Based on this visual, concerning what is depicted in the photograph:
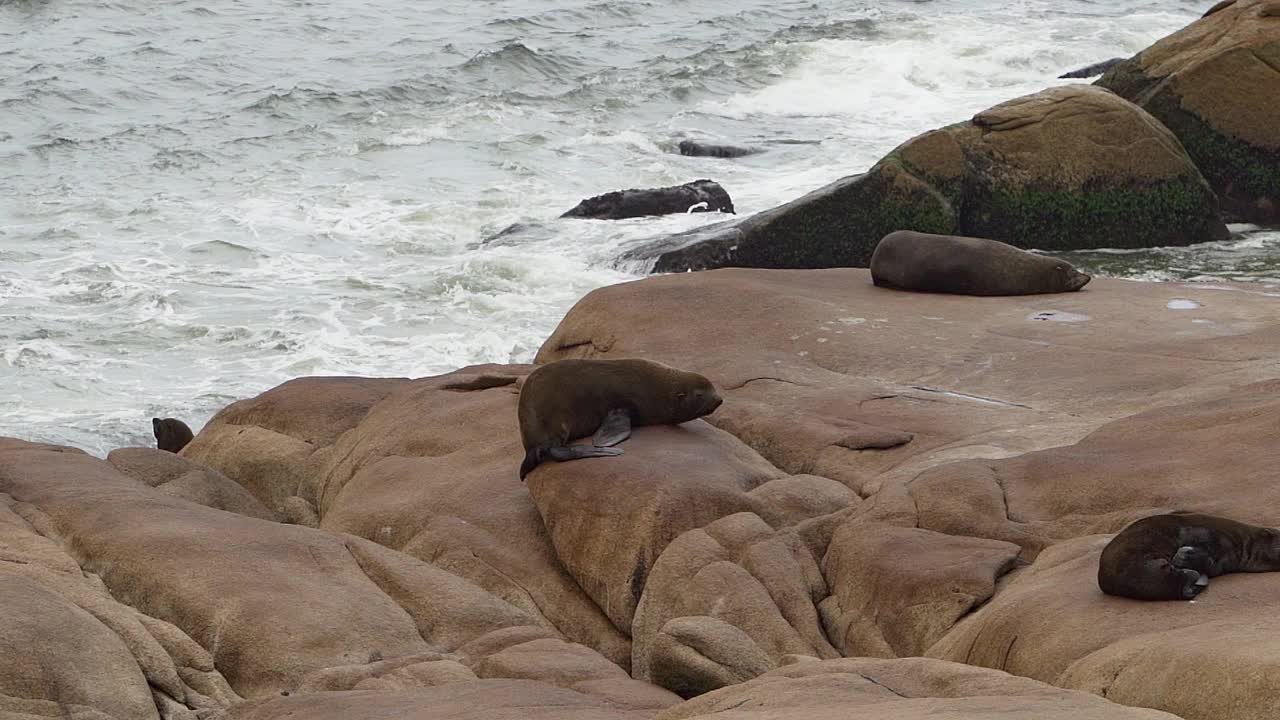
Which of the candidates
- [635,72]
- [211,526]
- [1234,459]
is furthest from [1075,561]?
[635,72]

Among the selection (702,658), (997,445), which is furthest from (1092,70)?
(702,658)

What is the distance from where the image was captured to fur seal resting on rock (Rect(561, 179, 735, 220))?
17.5 metres

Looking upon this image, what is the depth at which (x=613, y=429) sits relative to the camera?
812cm

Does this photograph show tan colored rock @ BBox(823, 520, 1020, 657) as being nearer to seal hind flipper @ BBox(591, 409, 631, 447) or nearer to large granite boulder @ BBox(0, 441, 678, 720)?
large granite boulder @ BBox(0, 441, 678, 720)

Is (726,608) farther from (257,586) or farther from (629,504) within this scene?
(257,586)

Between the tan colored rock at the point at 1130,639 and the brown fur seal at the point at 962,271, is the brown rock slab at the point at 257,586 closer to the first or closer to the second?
the tan colored rock at the point at 1130,639

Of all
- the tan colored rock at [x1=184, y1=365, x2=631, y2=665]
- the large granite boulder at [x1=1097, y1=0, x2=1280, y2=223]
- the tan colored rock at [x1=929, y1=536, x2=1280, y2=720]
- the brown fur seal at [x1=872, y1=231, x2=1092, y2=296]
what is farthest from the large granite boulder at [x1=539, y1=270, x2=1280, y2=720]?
the large granite boulder at [x1=1097, y1=0, x2=1280, y2=223]

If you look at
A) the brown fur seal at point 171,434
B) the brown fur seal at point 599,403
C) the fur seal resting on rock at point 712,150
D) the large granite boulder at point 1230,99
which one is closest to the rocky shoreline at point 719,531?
the brown fur seal at point 599,403

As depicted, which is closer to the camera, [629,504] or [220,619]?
[220,619]

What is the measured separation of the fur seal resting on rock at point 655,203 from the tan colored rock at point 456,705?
1211cm

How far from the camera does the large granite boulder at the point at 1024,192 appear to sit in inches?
556

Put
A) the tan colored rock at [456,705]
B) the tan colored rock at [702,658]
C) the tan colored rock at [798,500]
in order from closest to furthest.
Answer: the tan colored rock at [456,705]
the tan colored rock at [702,658]
the tan colored rock at [798,500]

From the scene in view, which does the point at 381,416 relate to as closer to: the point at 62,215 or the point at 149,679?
the point at 149,679

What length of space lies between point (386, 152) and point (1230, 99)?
11772 millimetres
